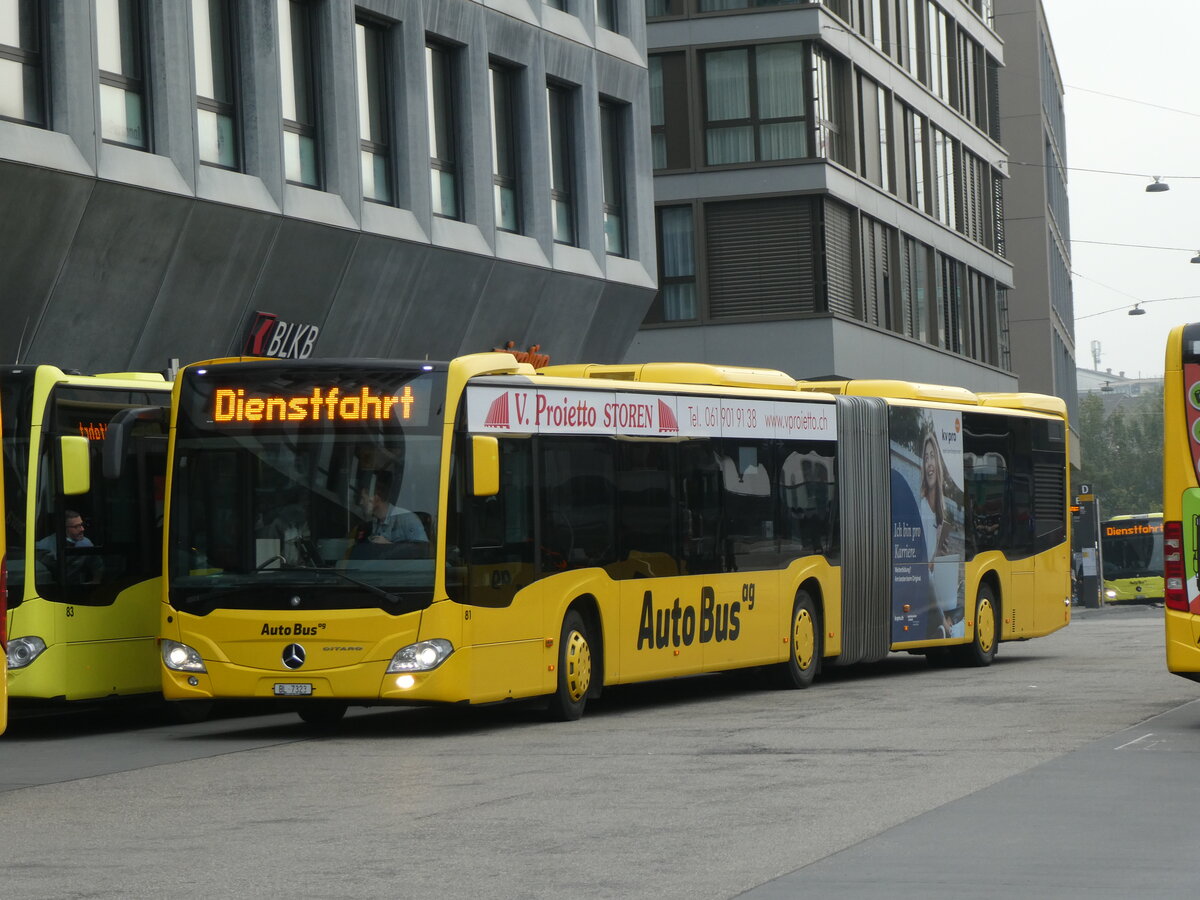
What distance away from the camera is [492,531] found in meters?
15.7

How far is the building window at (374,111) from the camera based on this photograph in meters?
27.3

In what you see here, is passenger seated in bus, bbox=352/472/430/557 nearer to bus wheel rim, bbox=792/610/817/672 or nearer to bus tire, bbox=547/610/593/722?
bus tire, bbox=547/610/593/722

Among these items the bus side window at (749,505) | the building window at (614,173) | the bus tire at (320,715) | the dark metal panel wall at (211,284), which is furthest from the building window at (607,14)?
the bus tire at (320,715)

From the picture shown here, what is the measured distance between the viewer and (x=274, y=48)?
25.2 meters

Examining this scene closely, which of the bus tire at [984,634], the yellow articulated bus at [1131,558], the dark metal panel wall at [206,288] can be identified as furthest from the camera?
the yellow articulated bus at [1131,558]

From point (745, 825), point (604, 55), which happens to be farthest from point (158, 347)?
point (745, 825)

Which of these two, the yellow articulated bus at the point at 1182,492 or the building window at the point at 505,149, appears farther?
the building window at the point at 505,149

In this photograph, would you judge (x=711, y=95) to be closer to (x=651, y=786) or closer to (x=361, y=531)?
(x=361, y=531)

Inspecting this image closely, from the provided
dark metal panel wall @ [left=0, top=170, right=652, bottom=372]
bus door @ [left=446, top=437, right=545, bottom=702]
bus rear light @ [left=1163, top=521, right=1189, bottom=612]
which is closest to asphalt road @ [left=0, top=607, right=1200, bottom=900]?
bus door @ [left=446, top=437, right=545, bottom=702]

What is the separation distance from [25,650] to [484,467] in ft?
12.3

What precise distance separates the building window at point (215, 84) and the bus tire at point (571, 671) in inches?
383

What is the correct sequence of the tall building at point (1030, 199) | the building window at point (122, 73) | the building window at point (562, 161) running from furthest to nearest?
the tall building at point (1030, 199) → the building window at point (562, 161) → the building window at point (122, 73)

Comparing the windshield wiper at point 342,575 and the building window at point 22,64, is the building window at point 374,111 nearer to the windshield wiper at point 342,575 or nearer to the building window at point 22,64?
the building window at point 22,64

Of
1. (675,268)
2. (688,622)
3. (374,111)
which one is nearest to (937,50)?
(675,268)
